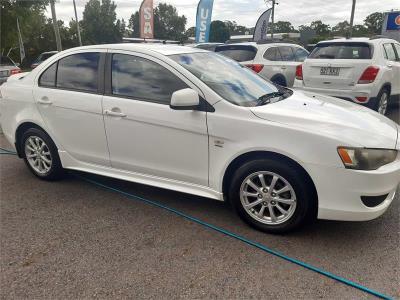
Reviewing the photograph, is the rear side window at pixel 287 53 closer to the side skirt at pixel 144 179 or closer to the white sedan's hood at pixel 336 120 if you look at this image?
the white sedan's hood at pixel 336 120

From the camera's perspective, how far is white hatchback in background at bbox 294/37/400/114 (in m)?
6.52

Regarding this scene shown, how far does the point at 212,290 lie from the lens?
2455 millimetres

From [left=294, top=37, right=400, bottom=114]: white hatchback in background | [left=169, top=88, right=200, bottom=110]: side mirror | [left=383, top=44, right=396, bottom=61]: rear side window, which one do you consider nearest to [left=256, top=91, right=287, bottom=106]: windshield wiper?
[left=169, top=88, right=200, bottom=110]: side mirror

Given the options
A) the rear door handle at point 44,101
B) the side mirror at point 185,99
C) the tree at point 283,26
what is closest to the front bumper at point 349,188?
the side mirror at point 185,99

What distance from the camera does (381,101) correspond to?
6.91 meters

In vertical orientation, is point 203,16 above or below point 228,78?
above

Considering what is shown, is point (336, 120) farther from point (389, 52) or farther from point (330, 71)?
point (389, 52)

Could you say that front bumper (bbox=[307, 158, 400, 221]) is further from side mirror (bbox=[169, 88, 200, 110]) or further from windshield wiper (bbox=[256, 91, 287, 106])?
side mirror (bbox=[169, 88, 200, 110])

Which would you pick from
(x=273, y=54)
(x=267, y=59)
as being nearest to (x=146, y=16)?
(x=273, y=54)

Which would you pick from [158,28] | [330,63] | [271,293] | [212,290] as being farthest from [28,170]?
[158,28]

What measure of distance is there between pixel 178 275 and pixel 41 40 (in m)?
53.5

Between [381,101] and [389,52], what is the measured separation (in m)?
1.11

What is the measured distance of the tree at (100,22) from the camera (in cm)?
6650

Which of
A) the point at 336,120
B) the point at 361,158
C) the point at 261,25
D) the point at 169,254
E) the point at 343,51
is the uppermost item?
the point at 261,25
